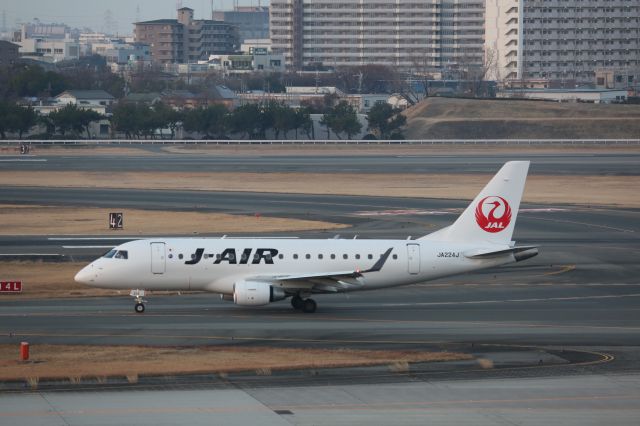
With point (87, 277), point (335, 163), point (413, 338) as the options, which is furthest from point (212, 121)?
point (413, 338)

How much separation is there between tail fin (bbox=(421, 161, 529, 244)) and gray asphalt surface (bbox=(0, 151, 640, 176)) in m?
71.2

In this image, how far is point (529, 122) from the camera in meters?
188

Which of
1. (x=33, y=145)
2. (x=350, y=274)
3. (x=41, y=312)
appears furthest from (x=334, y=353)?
(x=33, y=145)

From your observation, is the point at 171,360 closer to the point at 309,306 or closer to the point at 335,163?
the point at 309,306

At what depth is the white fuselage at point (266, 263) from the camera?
158 ft

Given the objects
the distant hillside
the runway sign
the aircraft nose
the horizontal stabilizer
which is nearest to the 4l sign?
the aircraft nose

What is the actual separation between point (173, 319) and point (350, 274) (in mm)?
7660

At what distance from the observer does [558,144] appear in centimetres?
16400

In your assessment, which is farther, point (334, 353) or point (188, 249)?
point (188, 249)

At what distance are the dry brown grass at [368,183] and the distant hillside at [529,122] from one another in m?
67.3

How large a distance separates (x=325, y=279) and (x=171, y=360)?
1107 cm

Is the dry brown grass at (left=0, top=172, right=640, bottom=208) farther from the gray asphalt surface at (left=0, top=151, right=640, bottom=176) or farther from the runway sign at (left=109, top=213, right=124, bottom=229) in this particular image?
the runway sign at (left=109, top=213, right=124, bottom=229)

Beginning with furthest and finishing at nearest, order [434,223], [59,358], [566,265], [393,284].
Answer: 1. [434,223]
2. [566,265]
3. [393,284]
4. [59,358]

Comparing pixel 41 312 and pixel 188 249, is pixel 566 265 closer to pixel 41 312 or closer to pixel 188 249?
pixel 188 249
